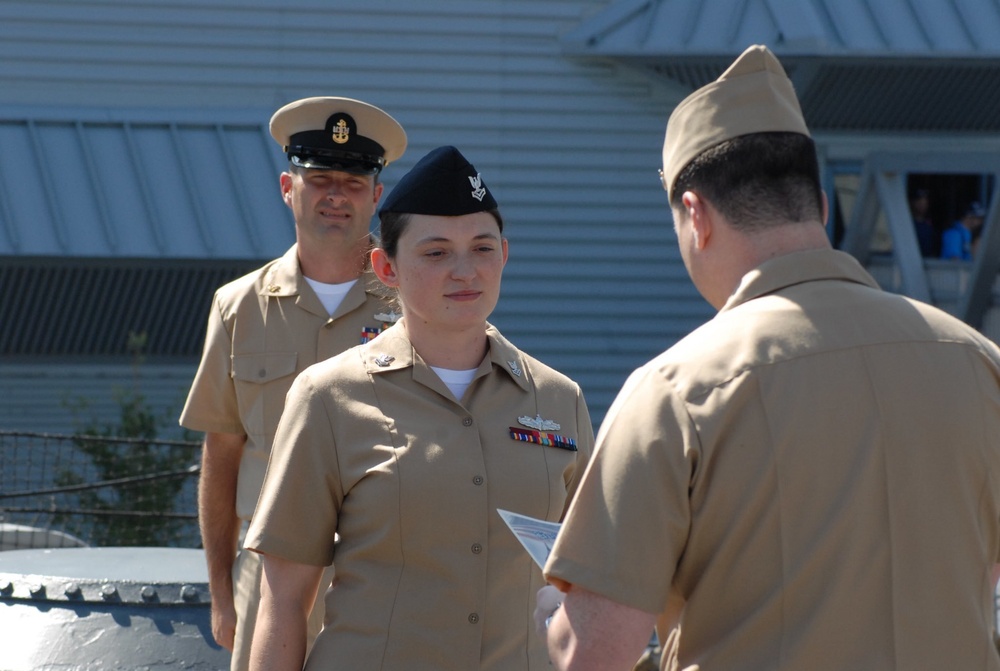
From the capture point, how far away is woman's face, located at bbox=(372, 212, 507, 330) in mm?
2434

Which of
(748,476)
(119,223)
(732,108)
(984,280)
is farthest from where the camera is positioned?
(119,223)

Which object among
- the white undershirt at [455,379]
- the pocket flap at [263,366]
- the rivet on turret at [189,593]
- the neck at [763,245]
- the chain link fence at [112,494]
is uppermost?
the neck at [763,245]

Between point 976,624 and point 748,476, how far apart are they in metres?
0.36

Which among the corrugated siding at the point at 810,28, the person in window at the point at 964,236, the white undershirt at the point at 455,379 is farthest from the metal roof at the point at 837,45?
the white undershirt at the point at 455,379

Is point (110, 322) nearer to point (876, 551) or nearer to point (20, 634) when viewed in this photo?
point (20, 634)

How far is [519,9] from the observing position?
11.5m

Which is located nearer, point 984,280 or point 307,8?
point 984,280

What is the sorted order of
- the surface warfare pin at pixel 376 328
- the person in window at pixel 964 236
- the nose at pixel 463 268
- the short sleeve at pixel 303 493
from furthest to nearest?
the person in window at pixel 964 236, the surface warfare pin at pixel 376 328, the nose at pixel 463 268, the short sleeve at pixel 303 493

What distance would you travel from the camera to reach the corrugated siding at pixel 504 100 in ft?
36.3

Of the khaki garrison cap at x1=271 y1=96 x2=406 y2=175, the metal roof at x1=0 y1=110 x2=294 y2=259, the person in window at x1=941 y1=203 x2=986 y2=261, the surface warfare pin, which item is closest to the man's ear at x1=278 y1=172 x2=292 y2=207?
the khaki garrison cap at x1=271 y1=96 x2=406 y2=175

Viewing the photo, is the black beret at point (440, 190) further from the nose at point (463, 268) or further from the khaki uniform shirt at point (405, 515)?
the khaki uniform shirt at point (405, 515)

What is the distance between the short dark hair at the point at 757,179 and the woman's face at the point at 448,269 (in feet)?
2.41

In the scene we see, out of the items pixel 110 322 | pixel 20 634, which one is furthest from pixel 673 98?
pixel 20 634

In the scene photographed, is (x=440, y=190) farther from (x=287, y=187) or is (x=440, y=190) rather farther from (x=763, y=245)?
(x=287, y=187)
